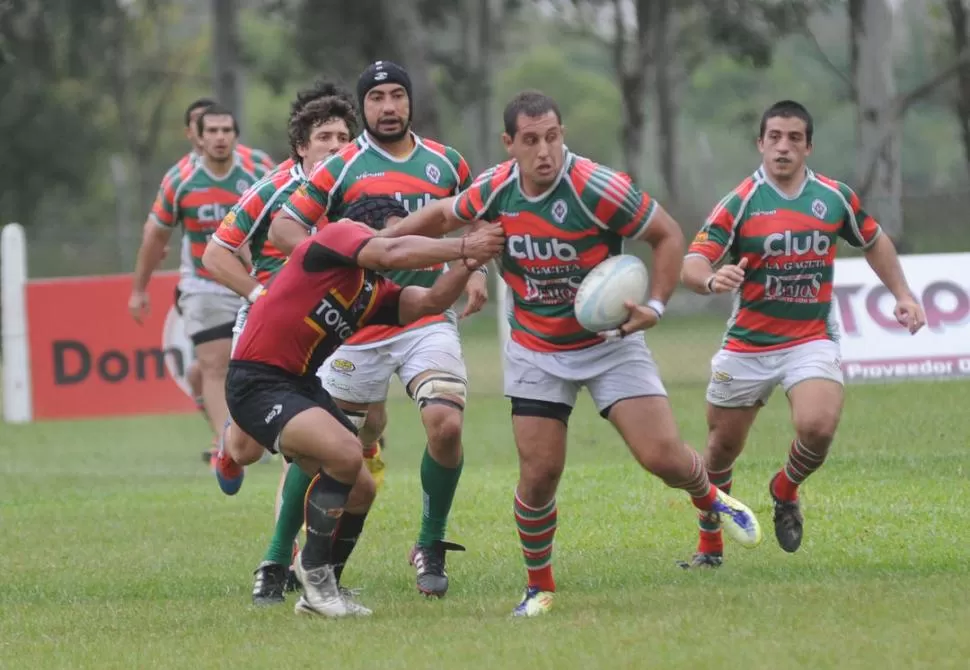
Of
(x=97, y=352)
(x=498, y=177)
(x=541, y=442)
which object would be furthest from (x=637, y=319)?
(x=97, y=352)

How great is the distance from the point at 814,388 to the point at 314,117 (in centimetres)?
293

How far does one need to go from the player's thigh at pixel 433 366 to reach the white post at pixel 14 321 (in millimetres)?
11160

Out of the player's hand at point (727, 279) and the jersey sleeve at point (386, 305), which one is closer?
the jersey sleeve at point (386, 305)

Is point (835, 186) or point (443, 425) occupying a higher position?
point (835, 186)

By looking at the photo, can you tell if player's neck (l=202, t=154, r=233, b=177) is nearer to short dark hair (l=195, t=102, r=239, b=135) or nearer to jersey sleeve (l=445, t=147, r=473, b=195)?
short dark hair (l=195, t=102, r=239, b=135)

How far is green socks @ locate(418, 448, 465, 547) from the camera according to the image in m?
8.75

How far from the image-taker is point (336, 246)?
7.72m

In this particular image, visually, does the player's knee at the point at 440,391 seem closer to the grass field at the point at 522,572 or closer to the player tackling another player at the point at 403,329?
the player tackling another player at the point at 403,329

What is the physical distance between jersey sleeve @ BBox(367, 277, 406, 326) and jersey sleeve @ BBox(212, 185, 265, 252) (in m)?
1.56

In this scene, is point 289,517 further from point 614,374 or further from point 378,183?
point 614,374

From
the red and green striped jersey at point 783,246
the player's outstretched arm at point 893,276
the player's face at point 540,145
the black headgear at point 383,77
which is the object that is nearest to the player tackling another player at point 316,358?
the player's face at point 540,145

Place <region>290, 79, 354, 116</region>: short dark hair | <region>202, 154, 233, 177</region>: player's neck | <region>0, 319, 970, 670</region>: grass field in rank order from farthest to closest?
<region>202, 154, 233, 177</region>: player's neck → <region>290, 79, 354, 116</region>: short dark hair → <region>0, 319, 970, 670</region>: grass field

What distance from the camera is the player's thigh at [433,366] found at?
869 cm

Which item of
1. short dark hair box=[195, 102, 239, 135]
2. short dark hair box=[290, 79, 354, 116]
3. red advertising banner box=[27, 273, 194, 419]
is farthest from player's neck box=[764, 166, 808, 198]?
red advertising banner box=[27, 273, 194, 419]
